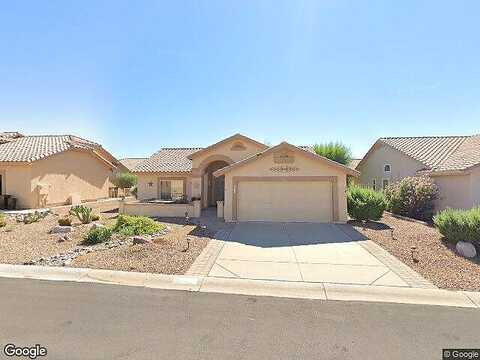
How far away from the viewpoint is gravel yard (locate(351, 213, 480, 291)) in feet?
21.9

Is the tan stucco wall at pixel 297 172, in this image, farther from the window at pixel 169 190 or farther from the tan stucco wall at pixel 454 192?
the window at pixel 169 190

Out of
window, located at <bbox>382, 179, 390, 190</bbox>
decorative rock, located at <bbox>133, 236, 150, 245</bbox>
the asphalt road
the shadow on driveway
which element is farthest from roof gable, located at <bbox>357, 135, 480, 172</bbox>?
decorative rock, located at <bbox>133, 236, 150, 245</bbox>

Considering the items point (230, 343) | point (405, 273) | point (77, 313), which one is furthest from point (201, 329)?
point (405, 273)

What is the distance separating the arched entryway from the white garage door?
5919mm

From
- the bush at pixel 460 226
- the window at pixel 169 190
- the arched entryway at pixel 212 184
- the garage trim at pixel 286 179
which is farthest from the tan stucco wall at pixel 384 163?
the window at pixel 169 190

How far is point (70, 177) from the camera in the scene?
22.5 metres

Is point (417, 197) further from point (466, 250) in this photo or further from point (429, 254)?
point (429, 254)

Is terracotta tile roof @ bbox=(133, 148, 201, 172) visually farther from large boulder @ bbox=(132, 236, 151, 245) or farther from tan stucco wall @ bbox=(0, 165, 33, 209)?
large boulder @ bbox=(132, 236, 151, 245)

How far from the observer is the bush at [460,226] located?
358 inches

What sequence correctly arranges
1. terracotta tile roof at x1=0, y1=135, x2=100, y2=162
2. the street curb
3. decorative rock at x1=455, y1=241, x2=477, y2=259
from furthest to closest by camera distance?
terracotta tile roof at x1=0, y1=135, x2=100, y2=162 → decorative rock at x1=455, y1=241, x2=477, y2=259 → the street curb

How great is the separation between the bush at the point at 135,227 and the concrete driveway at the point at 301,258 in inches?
132

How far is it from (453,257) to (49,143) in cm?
2706

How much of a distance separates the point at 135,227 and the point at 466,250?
465 inches

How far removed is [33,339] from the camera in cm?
399
